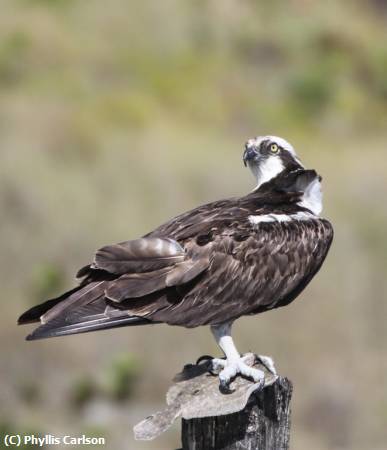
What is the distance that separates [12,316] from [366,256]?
6846 millimetres

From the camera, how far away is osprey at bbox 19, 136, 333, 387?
287 inches

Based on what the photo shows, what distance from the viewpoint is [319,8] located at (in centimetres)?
4769

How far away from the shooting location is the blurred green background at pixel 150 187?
17359mm

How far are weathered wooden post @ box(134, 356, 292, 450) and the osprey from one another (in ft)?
0.61

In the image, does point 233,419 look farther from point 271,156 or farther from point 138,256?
point 271,156

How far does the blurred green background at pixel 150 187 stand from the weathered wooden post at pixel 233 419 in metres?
9.03

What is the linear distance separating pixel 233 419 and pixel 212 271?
1403 mm

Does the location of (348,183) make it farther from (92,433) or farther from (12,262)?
(92,433)

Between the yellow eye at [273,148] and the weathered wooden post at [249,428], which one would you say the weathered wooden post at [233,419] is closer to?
the weathered wooden post at [249,428]

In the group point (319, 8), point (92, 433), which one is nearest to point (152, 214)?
point (92, 433)

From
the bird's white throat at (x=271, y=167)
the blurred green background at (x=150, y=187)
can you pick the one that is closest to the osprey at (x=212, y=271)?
the bird's white throat at (x=271, y=167)

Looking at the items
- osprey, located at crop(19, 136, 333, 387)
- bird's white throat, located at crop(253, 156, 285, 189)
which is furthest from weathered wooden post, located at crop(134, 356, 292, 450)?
bird's white throat, located at crop(253, 156, 285, 189)

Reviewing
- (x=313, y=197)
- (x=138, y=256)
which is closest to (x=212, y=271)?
(x=138, y=256)

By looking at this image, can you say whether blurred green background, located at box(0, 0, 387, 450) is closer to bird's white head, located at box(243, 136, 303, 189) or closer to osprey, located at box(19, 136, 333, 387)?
bird's white head, located at box(243, 136, 303, 189)
